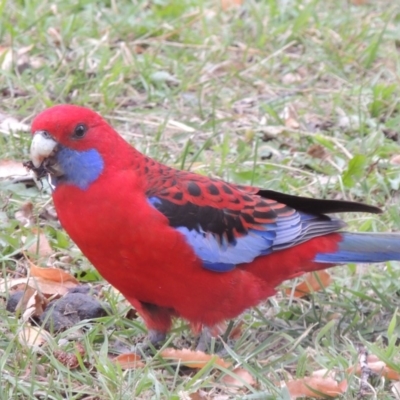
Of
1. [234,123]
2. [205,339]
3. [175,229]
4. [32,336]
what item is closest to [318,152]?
[234,123]

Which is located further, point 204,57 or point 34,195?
point 204,57

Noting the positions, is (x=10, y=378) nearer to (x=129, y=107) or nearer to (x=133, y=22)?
(x=129, y=107)

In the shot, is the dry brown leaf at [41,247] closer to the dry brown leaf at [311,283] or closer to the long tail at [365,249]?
the dry brown leaf at [311,283]

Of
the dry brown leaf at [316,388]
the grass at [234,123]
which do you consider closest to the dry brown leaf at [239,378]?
the grass at [234,123]

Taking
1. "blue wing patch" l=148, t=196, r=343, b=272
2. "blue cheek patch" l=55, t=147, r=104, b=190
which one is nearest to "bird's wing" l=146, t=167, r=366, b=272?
"blue wing patch" l=148, t=196, r=343, b=272

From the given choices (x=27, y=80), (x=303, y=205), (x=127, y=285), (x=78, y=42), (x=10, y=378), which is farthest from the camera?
(x=78, y=42)

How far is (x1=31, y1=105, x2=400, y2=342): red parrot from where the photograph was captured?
12.3 ft

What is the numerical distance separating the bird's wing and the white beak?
17.0 inches

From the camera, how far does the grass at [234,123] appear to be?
379 centimetres

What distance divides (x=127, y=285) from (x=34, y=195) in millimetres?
1422

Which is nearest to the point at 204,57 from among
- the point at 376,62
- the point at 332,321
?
the point at 376,62

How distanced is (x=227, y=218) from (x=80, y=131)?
77cm

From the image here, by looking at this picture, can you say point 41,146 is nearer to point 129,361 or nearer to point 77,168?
point 77,168

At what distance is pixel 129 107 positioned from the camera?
616 cm
